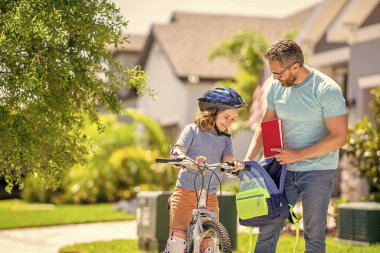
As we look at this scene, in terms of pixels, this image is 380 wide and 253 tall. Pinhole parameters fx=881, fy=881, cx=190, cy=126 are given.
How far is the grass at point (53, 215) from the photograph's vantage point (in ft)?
58.6

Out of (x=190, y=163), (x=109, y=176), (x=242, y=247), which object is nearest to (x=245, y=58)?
(x=109, y=176)

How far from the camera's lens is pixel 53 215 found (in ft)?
65.4

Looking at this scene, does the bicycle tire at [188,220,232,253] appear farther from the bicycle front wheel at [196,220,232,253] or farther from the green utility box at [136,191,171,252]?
the green utility box at [136,191,171,252]

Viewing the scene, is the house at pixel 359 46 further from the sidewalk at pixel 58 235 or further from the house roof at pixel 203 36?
the house roof at pixel 203 36

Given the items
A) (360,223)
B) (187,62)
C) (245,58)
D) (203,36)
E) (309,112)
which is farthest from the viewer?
(203,36)

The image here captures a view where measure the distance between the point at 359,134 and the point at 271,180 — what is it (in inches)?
310

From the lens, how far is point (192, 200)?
7395 millimetres

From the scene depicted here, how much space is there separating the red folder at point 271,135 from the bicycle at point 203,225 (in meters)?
0.41

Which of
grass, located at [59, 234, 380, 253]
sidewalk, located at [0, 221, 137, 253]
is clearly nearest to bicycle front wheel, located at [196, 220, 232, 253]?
grass, located at [59, 234, 380, 253]

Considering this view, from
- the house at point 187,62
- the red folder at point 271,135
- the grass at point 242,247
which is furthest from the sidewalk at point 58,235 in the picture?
the house at point 187,62

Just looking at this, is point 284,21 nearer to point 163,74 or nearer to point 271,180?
point 163,74

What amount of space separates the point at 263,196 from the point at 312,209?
0.39 m

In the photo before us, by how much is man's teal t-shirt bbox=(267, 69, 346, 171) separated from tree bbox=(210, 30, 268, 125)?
19.8 meters

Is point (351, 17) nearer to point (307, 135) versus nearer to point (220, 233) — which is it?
point (307, 135)
